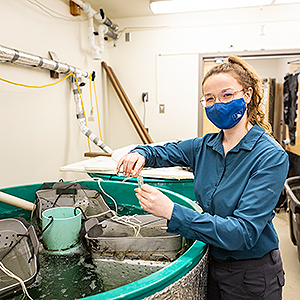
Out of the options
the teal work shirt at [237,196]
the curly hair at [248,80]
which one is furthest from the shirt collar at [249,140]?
the curly hair at [248,80]

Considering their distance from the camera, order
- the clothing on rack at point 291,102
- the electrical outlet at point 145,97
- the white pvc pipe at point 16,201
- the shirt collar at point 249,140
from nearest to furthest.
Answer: the shirt collar at point 249,140 → the white pvc pipe at point 16,201 → the clothing on rack at point 291,102 → the electrical outlet at point 145,97

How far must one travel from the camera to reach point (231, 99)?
0.96 meters

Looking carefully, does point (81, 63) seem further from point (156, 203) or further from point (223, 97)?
point (156, 203)

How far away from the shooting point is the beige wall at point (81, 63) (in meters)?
2.14

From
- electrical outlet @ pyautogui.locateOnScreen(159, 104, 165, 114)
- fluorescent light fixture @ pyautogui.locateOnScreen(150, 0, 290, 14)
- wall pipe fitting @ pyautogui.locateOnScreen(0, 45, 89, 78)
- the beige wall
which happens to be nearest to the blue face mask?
wall pipe fitting @ pyautogui.locateOnScreen(0, 45, 89, 78)

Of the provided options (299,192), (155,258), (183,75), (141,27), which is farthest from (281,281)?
(141,27)

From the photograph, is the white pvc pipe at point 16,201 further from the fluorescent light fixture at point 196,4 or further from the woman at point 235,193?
the fluorescent light fixture at point 196,4

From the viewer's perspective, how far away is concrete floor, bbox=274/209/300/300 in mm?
1818

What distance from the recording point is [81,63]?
3186mm

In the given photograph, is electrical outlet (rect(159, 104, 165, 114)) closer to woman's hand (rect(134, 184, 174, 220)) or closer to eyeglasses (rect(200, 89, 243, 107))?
eyeglasses (rect(200, 89, 243, 107))

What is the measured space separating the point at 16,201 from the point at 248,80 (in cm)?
122

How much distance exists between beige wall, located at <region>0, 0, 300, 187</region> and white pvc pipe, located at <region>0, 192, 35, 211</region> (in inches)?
31.4

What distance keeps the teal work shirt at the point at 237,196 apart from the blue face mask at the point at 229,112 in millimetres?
71

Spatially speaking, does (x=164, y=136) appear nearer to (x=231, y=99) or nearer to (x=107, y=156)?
(x=107, y=156)
